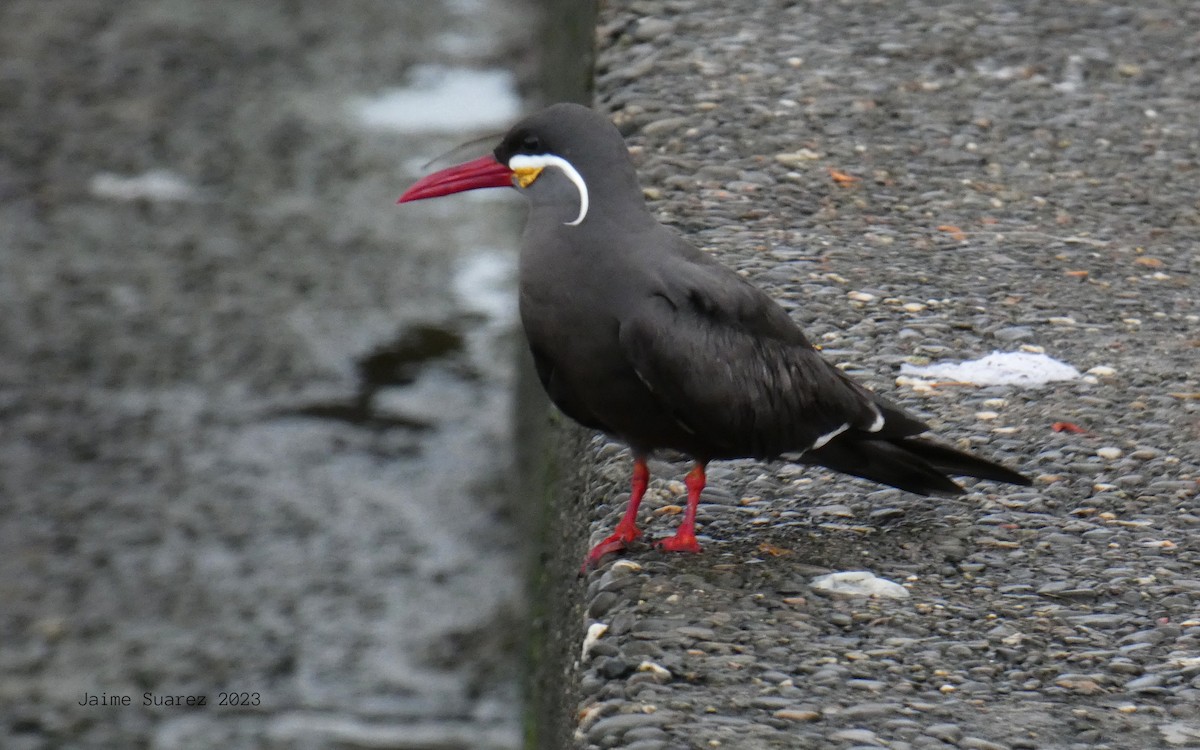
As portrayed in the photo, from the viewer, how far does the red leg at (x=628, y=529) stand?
329cm

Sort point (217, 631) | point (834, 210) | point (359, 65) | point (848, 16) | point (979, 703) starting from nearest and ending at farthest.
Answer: point (979, 703)
point (834, 210)
point (217, 631)
point (848, 16)
point (359, 65)

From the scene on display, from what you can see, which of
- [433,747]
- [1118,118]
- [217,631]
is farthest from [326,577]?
[1118,118]

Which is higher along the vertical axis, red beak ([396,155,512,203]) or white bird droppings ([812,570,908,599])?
red beak ([396,155,512,203])

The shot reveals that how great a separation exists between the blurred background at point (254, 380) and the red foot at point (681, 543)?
236cm

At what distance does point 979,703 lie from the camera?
9.07 ft

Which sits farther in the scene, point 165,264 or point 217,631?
point 165,264

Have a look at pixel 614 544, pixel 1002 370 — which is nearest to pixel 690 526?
pixel 614 544

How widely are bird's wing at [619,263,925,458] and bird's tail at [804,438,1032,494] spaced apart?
0.05 metres

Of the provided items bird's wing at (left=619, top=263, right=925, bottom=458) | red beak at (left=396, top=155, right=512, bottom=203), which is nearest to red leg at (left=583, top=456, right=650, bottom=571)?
bird's wing at (left=619, top=263, right=925, bottom=458)

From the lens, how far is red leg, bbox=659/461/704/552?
325cm

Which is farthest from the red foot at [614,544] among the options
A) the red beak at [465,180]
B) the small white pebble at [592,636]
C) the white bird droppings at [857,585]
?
the red beak at [465,180]

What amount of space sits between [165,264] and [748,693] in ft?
17.8

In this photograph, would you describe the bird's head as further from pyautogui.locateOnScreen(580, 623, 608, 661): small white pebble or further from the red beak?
pyautogui.locateOnScreen(580, 623, 608, 661): small white pebble

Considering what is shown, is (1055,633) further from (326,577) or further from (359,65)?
(359,65)
